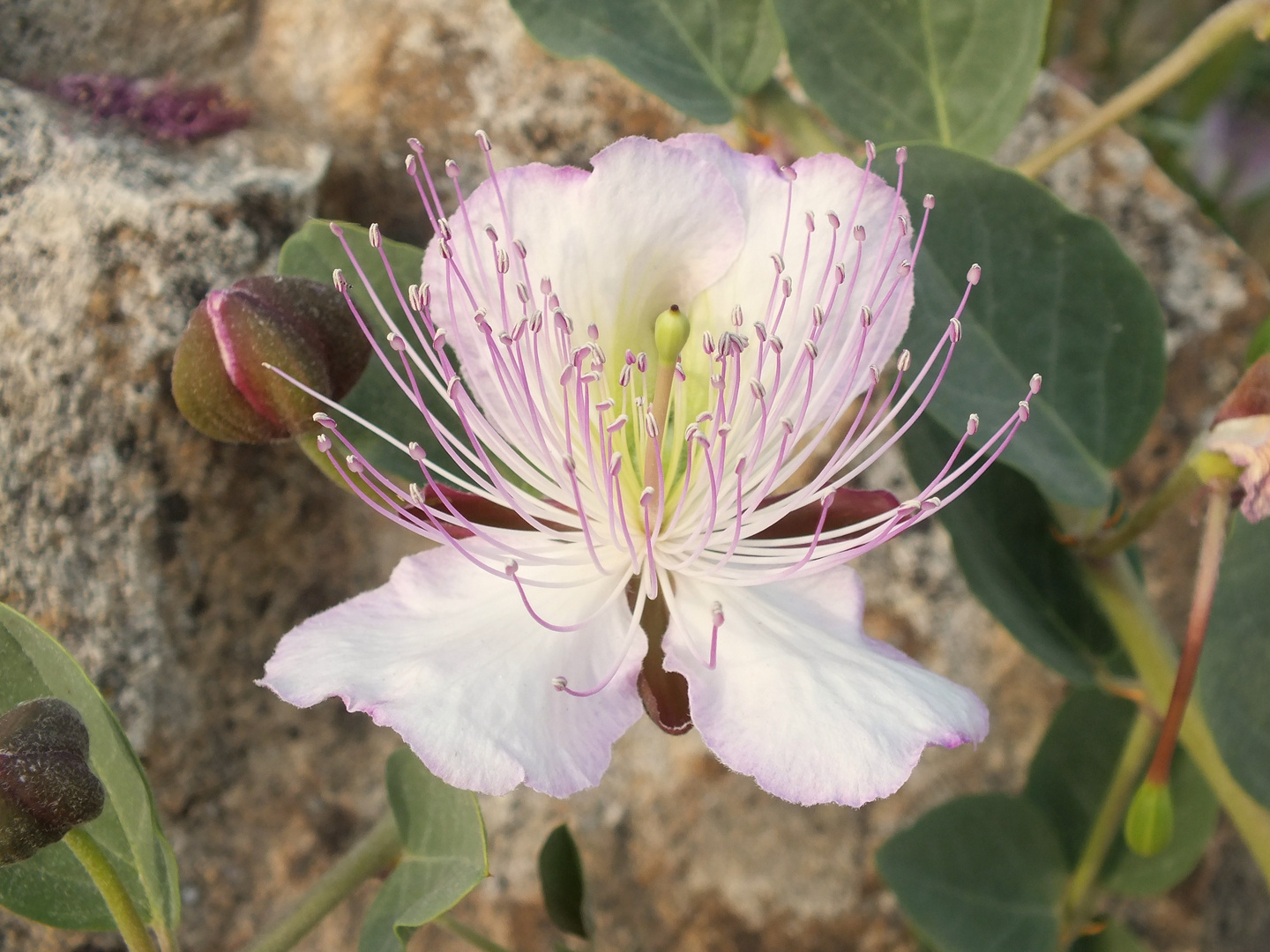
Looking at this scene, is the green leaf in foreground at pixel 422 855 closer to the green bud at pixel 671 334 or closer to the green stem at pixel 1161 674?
the green bud at pixel 671 334

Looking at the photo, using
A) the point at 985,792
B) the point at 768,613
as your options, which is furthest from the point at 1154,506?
the point at 985,792

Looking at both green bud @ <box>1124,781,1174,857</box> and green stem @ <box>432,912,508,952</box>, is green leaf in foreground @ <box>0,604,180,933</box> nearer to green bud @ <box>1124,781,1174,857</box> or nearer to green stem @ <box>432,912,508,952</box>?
green stem @ <box>432,912,508,952</box>

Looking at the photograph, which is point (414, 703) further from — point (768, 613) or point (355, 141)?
point (355, 141)

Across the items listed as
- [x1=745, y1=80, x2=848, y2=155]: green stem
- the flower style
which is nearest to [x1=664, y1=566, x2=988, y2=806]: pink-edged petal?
the flower style

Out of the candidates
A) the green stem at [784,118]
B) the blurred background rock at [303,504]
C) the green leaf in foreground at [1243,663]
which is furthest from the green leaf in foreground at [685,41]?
the green leaf in foreground at [1243,663]

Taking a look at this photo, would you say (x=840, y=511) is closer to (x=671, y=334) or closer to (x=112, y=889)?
(x=671, y=334)

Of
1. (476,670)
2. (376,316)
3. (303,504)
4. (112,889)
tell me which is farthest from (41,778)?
(303,504)

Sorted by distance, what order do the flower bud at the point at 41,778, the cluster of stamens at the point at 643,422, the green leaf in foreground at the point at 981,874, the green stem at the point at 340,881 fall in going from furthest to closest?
the green leaf in foreground at the point at 981,874 < the green stem at the point at 340,881 < the cluster of stamens at the point at 643,422 < the flower bud at the point at 41,778
